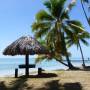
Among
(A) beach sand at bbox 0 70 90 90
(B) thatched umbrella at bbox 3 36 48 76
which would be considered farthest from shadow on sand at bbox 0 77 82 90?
(B) thatched umbrella at bbox 3 36 48 76

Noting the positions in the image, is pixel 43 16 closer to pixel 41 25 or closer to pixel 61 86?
pixel 41 25

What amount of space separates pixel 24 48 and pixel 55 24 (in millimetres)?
14131

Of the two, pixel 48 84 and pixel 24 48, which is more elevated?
pixel 24 48

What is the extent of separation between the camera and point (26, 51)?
18406 mm

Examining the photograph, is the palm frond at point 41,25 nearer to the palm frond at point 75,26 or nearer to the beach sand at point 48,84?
the palm frond at point 75,26

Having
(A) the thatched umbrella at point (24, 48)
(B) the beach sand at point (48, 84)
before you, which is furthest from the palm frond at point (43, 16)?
(B) the beach sand at point (48, 84)

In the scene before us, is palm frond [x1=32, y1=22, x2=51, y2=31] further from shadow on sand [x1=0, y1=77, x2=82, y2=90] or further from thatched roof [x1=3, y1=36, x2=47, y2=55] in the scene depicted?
shadow on sand [x1=0, y1=77, x2=82, y2=90]

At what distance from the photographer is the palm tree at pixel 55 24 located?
31.6m

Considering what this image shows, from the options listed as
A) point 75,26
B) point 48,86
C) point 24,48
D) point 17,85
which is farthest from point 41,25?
point 48,86

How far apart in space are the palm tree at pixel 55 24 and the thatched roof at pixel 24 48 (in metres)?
12.1

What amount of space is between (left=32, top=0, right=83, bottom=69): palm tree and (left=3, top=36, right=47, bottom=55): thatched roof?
39.7ft

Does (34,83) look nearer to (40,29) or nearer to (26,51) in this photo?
(26,51)

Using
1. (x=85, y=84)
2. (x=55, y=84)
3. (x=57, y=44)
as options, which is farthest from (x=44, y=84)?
(x=57, y=44)

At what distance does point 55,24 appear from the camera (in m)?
32.2
